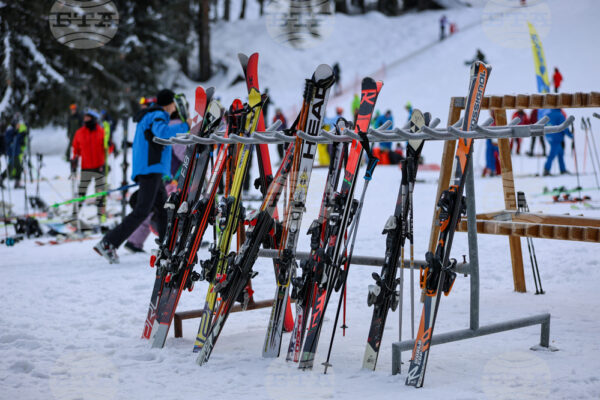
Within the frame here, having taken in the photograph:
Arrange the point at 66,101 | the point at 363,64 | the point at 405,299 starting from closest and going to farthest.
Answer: the point at 405,299
the point at 66,101
the point at 363,64

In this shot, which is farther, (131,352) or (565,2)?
(565,2)

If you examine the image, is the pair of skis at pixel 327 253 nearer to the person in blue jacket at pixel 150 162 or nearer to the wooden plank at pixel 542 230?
the wooden plank at pixel 542 230

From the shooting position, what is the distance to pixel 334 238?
3430mm

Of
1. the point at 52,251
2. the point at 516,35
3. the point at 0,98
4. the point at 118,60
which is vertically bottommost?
the point at 52,251

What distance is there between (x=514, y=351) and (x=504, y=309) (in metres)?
1.10

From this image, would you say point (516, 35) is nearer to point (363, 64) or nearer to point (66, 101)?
point (363, 64)

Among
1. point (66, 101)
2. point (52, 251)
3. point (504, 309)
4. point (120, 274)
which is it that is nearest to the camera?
point (504, 309)

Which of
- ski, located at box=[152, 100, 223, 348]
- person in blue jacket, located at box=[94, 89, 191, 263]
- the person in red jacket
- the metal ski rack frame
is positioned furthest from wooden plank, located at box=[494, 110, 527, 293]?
the person in red jacket

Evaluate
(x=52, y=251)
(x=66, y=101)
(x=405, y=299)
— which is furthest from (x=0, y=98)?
(x=405, y=299)

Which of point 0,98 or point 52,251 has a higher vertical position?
point 0,98

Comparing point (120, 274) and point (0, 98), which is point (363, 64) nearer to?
point (0, 98)

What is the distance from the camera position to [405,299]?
5.15 metres

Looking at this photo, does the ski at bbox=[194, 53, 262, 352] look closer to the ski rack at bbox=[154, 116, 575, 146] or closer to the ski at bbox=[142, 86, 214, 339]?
the ski rack at bbox=[154, 116, 575, 146]

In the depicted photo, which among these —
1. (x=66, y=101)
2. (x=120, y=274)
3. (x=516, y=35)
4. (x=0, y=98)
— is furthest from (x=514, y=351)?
(x=516, y=35)
